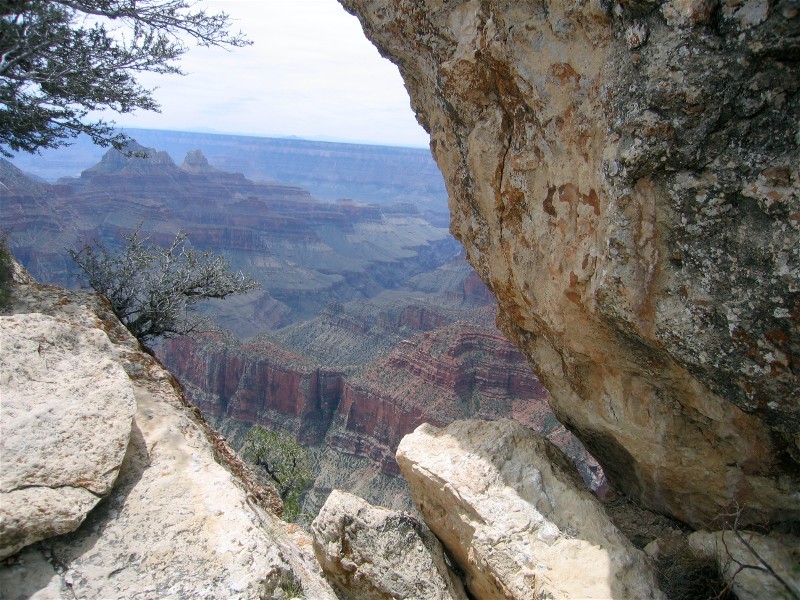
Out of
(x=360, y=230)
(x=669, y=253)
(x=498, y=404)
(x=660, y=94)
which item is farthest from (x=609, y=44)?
(x=360, y=230)

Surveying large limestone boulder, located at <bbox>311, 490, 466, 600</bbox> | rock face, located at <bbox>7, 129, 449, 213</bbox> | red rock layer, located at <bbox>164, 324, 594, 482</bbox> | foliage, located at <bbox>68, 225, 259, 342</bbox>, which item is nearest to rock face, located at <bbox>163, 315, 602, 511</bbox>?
red rock layer, located at <bbox>164, 324, 594, 482</bbox>

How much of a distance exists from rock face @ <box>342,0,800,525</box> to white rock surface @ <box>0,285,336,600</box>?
2932 mm

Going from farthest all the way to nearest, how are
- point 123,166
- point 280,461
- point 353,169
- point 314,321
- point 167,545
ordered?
point 353,169 → point 123,166 → point 314,321 → point 280,461 → point 167,545

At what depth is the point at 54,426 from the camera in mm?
3590

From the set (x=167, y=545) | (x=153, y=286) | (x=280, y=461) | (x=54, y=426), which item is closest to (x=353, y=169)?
(x=280, y=461)

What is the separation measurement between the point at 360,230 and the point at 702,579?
11803 centimetres

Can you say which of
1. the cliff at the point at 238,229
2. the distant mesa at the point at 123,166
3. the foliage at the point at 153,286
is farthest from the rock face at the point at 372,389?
the distant mesa at the point at 123,166

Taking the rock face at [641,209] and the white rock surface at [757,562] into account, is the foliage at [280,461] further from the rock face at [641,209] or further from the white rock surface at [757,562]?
the white rock surface at [757,562]

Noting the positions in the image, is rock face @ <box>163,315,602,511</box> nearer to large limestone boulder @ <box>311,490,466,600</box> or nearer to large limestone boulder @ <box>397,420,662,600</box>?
large limestone boulder @ <box>397,420,662,600</box>

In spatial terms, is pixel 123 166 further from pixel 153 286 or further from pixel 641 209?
pixel 641 209

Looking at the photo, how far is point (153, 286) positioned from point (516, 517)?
633 cm

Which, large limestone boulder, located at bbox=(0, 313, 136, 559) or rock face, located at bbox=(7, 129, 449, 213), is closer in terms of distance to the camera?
large limestone boulder, located at bbox=(0, 313, 136, 559)

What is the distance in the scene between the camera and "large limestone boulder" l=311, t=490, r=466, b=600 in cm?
434

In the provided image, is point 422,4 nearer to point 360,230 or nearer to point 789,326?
point 789,326
